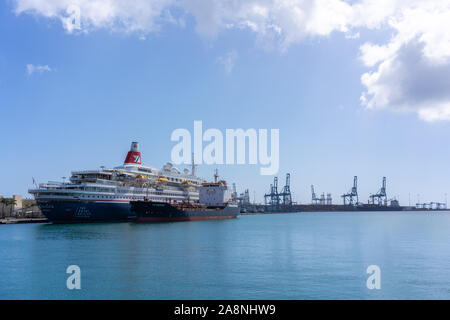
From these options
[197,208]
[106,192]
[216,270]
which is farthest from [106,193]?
[216,270]

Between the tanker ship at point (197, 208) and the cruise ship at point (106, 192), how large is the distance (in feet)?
12.0

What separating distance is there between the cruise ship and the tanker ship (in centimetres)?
364

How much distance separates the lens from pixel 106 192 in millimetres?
61250

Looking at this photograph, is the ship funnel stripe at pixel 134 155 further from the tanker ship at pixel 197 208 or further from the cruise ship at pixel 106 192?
the tanker ship at pixel 197 208

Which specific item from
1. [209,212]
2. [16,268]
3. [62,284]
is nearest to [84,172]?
[209,212]

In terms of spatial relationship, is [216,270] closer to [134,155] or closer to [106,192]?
[106,192]

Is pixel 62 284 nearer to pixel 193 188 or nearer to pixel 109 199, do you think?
pixel 109 199

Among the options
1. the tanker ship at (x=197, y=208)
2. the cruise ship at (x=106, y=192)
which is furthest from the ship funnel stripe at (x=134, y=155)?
the tanker ship at (x=197, y=208)

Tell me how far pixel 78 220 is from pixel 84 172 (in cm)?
922

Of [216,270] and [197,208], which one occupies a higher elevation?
[197,208]

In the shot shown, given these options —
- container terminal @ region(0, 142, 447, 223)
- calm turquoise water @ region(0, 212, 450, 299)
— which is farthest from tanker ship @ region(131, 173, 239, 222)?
calm turquoise water @ region(0, 212, 450, 299)

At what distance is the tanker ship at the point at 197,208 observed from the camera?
198ft

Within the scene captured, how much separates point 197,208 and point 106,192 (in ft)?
61.8
